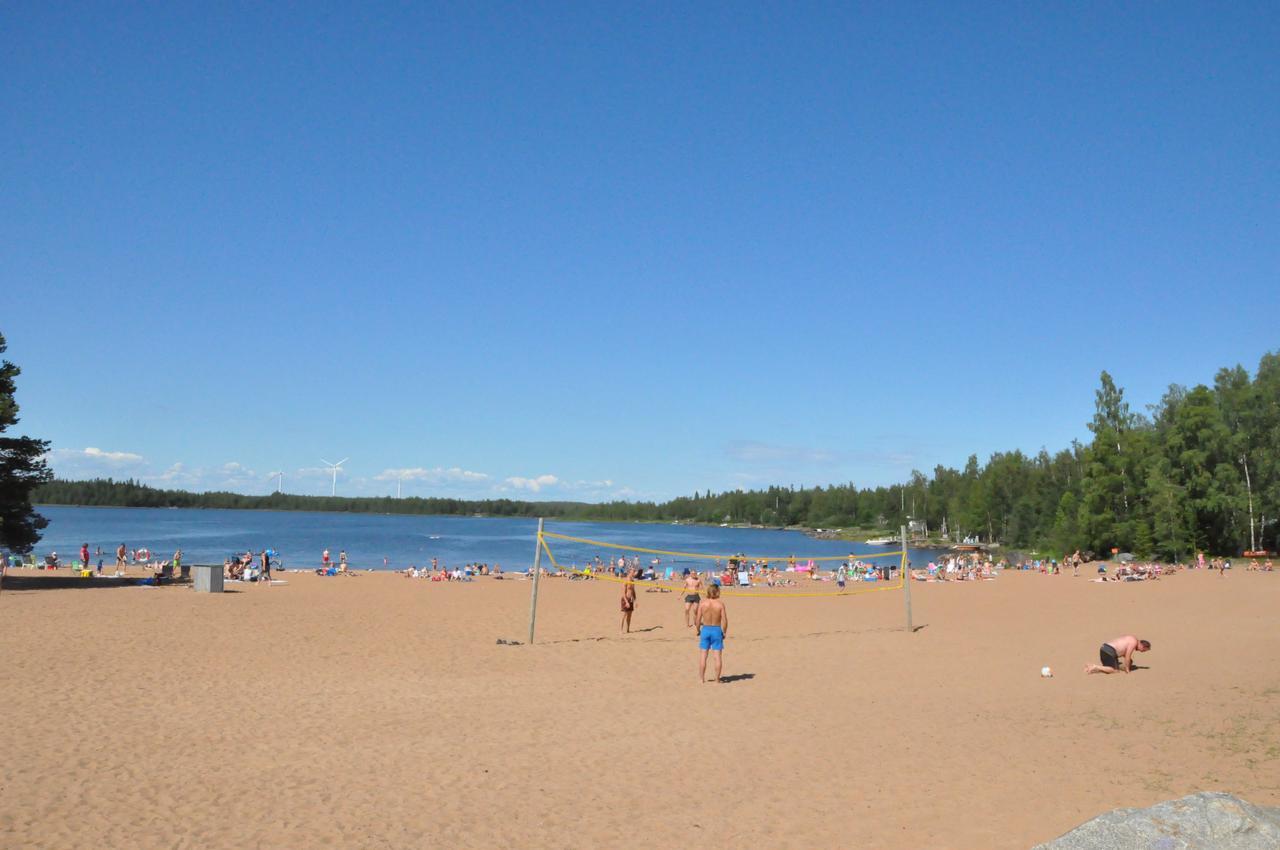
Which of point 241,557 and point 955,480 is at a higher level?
point 955,480

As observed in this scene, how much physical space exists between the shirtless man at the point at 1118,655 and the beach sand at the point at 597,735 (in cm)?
47

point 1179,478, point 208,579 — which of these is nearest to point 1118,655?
point 208,579

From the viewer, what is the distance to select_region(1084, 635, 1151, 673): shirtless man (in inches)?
438

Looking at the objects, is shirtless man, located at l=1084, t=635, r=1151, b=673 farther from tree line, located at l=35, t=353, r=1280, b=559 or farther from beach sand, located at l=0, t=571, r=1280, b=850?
tree line, located at l=35, t=353, r=1280, b=559

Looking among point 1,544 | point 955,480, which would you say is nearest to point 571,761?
point 1,544

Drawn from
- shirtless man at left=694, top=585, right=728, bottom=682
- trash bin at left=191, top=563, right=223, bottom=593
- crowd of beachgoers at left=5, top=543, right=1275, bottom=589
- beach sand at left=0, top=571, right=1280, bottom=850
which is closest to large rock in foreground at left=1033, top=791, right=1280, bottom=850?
beach sand at left=0, top=571, right=1280, bottom=850

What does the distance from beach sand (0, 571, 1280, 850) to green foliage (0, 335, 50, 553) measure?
9.01 m

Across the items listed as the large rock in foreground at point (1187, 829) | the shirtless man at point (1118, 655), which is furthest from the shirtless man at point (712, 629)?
the large rock in foreground at point (1187, 829)

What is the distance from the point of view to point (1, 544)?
76.2ft

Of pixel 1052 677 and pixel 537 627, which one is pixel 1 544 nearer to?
pixel 537 627

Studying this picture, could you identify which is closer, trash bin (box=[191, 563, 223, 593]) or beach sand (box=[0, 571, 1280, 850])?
beach sand (box=[0, 571, 1280, 850])

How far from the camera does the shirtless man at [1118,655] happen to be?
11.1 m

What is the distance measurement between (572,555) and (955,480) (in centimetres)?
6374

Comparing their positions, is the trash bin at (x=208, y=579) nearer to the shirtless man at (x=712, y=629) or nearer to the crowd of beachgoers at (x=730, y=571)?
the crowd of beachgoers at (x=730, y=571)
